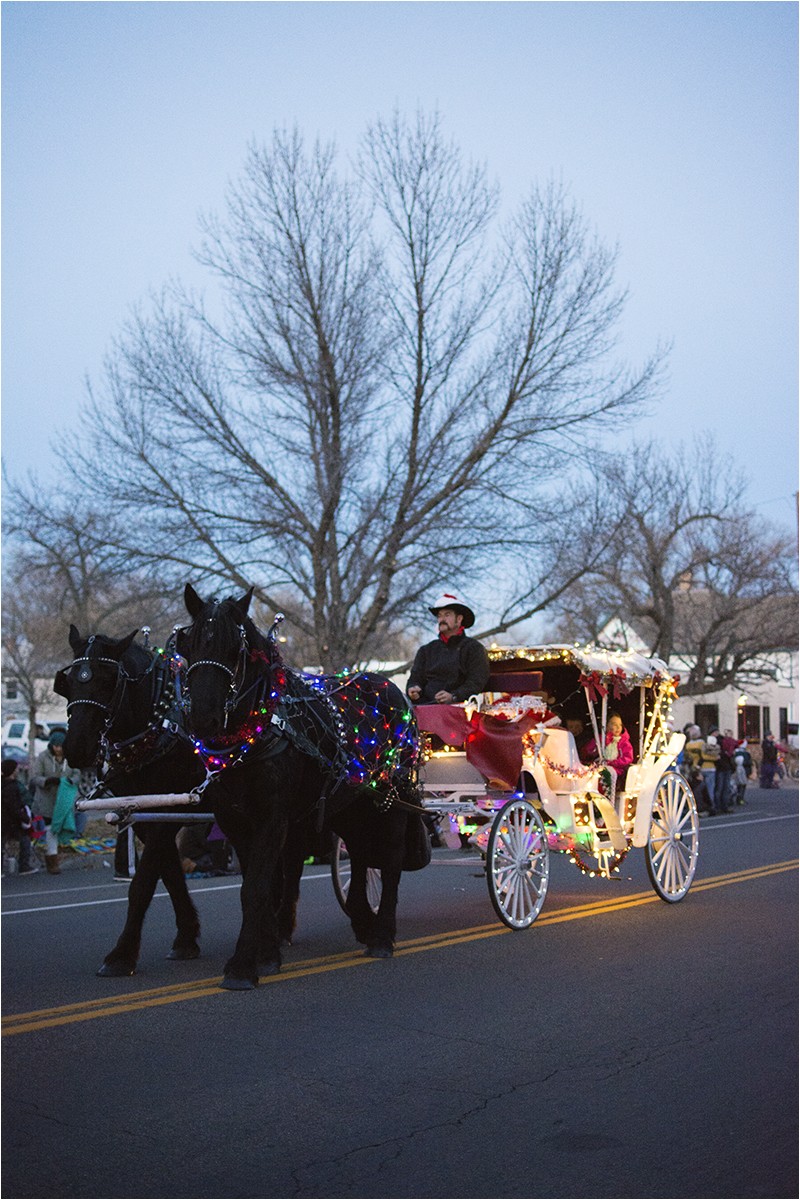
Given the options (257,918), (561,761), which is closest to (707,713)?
(561,761)

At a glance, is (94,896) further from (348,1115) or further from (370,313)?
(370,313)

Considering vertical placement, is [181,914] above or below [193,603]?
below

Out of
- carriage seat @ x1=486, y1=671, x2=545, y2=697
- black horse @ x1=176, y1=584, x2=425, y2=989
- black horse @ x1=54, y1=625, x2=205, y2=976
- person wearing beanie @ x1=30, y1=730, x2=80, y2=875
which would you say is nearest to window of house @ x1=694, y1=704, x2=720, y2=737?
person wearing beanie @ x1=30, y1=730, x2=80, y2=875

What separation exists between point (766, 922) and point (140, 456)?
14410 mm

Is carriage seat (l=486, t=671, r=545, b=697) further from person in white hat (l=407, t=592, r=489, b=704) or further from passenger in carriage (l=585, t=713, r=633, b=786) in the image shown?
passenger in carriage (l=585, t=713, r=633, b=786)

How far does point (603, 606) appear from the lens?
41.9 m

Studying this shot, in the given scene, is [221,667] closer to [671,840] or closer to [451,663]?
[451,663]

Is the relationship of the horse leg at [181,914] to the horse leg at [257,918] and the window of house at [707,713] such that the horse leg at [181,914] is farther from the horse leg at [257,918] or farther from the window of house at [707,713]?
the window of house at [707,713]

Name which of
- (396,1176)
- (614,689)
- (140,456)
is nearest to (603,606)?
(140,456)

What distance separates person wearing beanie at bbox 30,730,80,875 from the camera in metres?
17.0

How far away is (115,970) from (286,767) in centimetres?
171

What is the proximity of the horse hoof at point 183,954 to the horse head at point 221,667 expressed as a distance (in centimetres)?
203

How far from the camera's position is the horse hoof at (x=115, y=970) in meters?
8.79

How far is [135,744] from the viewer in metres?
9.08
